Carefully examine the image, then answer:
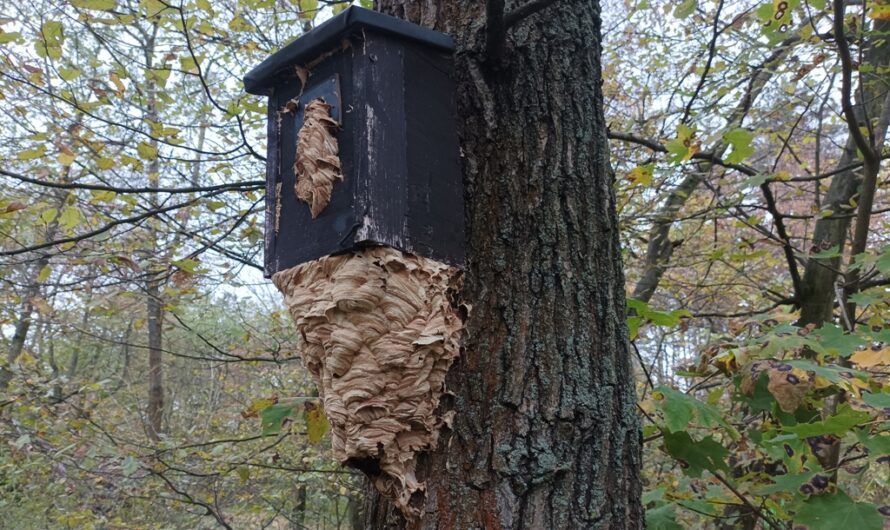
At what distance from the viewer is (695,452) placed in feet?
5.51

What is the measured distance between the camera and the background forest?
1.79 m

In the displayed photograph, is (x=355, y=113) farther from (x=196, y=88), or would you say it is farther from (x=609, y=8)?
(x=609, y=8)

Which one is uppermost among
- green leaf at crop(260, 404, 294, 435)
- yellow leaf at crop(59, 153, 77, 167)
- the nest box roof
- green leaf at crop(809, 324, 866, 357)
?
yellow leaf at crop(59, 153, 77, 167)

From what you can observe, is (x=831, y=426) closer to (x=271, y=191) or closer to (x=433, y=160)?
(x=433, y=160)

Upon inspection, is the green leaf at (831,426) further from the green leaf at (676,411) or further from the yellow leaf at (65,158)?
the yellow leaf at (65,158)

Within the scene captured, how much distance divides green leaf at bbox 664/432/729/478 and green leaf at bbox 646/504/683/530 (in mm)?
167

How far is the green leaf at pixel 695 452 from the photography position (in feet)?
5.41

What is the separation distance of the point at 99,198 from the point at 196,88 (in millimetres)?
1831

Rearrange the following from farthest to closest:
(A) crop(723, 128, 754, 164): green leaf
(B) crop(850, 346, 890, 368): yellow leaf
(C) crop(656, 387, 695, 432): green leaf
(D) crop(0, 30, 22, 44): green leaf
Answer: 1. (D) crop(0, 30, 22, 44): green leaf
2. (A) crop(723, 128, 754, 164): green leaf
3. (B) crop(850, 346, 890, 368): yellow leaf
4. (C) crop(656, 387, 695, 432): green leaf

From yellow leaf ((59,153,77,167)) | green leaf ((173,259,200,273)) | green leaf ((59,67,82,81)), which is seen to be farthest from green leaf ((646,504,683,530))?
green leaf ((59,67,82,81))

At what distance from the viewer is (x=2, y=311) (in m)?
4.78

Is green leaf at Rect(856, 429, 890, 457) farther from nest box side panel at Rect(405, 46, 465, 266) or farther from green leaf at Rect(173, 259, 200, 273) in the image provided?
green leaf at Rect(173, 259, 200, 273)

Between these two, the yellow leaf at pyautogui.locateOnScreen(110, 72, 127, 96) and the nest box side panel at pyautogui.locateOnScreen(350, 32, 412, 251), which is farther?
the yellow leaf at pyautogui.locateOnScreen(110, 72, 127, 96)

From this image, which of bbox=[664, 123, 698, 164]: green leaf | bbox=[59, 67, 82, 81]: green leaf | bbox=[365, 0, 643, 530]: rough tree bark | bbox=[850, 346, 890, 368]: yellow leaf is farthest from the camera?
bbox=[59, 67, 82, 81]: green leaf
